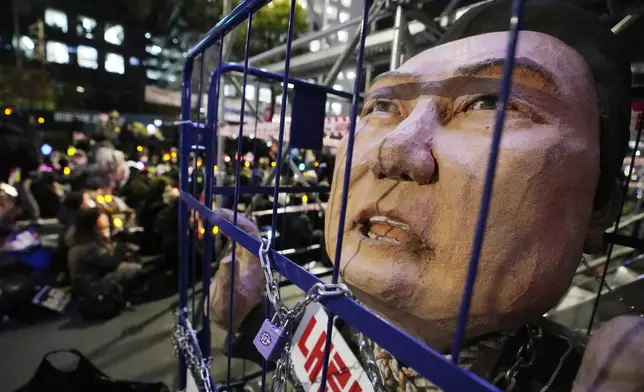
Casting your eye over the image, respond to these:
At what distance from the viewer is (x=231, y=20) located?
1.12m

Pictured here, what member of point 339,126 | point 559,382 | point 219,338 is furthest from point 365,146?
point 219,338

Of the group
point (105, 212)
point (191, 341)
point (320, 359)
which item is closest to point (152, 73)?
point (105, 212)

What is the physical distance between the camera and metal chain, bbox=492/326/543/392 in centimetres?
90

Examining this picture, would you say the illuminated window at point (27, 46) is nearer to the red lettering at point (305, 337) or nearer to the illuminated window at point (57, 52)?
the illuminated window at point (57, 52)

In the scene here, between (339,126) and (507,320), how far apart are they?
7.39ft

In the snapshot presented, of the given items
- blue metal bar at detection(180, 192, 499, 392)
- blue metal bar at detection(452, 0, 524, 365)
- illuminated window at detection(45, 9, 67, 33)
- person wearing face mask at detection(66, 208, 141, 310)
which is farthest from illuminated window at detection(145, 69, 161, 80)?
blue metal bar at detection(452, 0, 524, 365)

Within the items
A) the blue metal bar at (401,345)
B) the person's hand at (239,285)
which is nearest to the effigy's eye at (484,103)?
the blue metal bar at (401,345)

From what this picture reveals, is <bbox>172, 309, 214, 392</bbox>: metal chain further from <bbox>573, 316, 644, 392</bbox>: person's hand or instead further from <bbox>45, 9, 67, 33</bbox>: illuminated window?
<bbox>45, 9, 67, 33</bbox>: illuminated window

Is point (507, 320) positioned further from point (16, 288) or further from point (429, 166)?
point (16, 288)

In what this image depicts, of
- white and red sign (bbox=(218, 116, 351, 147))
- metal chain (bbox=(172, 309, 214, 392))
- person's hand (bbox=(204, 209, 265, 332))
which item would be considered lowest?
metal chain (bbox=(172, 309, 214, 392))

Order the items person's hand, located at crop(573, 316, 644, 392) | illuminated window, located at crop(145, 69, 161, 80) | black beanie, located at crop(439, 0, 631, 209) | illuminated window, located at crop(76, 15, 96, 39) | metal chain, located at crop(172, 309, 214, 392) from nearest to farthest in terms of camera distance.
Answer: person's hand, located at crop(573, 316, 644, 392) → black beanie, located at crop(439, 0, 631, 209) → metal chain, located at crop(172, 309, 214, 392) → illuminated window, located at crop(76, 15, 96, 39) → illuminated window, located at crop(145, 69, 161, 80)

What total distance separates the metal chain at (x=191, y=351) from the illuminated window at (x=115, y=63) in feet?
51.2

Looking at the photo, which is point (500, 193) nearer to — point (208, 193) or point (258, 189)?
point (208, 193)

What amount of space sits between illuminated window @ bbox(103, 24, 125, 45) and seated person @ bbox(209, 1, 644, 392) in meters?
16.4
